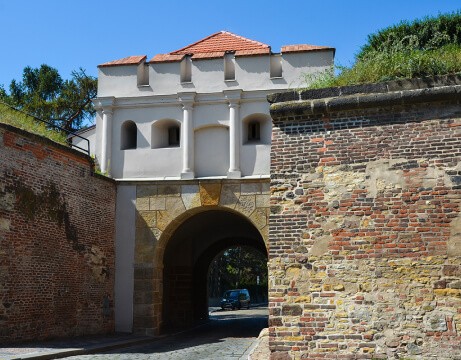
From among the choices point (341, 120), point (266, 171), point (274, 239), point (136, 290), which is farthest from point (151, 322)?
point (341, 120)

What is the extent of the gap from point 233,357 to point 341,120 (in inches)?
238

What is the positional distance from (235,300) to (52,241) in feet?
83.2

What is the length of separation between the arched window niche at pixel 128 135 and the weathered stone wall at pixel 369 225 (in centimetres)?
1060

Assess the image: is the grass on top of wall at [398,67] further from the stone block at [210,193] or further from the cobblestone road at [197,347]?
the stone block at [210,193]

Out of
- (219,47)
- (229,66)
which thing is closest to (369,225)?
(229,66)

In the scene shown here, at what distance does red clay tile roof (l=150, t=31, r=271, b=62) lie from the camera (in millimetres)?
19469

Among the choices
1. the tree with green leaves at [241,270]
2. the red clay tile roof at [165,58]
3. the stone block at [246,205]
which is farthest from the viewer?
the tree with green leaves at [241,270]

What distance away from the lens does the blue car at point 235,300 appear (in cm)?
3941

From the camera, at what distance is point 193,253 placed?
23062mm

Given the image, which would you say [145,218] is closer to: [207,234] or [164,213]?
[164,213]

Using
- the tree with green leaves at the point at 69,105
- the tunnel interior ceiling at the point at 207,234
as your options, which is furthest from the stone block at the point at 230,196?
the tree with green leaves at the point at 69,105

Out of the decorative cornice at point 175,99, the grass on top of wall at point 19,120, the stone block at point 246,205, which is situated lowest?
the stone block at point 246,205

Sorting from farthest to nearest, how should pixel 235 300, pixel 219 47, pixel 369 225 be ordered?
pixel 235 300, pixel 219 47, pixel 369 225

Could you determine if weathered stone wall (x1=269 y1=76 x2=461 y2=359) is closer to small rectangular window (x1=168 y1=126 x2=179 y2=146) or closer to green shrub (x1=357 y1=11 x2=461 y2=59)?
Result: green shrub (x1=357 y1=11 x2=461 y2=59)
